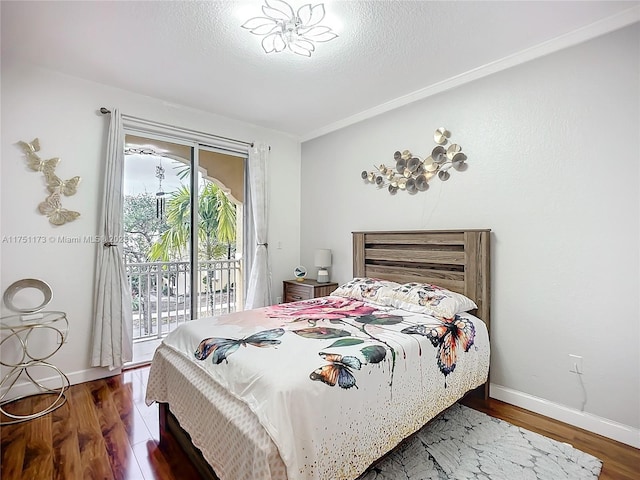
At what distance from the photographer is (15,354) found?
8.40ft

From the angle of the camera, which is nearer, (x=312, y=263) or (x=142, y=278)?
(x=142, y=278)

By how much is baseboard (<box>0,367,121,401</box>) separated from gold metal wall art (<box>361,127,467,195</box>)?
3268 millimetres

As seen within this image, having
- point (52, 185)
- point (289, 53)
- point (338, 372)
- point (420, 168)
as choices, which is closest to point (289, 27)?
point (289, 53)

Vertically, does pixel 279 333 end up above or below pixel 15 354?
above

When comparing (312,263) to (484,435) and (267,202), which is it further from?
(484,435)

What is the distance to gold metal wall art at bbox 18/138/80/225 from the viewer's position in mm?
2627

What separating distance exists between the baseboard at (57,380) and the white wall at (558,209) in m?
3.35

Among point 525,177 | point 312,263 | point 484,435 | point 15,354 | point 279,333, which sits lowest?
point 484,435

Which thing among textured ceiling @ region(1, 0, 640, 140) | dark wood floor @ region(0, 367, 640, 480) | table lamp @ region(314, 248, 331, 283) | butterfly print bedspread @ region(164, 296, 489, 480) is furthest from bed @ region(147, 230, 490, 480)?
textured ceiling @ region(1, 0, 640, 140)

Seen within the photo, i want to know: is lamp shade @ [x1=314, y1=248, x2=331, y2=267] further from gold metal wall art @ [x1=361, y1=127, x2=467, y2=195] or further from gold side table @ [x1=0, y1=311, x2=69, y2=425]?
gold side table @ [x1=0, y1=311, x2=69, y2=425]

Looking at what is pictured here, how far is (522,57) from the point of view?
2418 millimetres

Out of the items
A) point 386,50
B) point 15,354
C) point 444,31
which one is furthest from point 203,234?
point 444,31

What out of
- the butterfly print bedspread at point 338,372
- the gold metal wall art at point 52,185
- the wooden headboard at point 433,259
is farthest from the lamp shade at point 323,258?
the gold metal wall art at point 52,185

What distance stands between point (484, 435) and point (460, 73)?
2.77 meters
